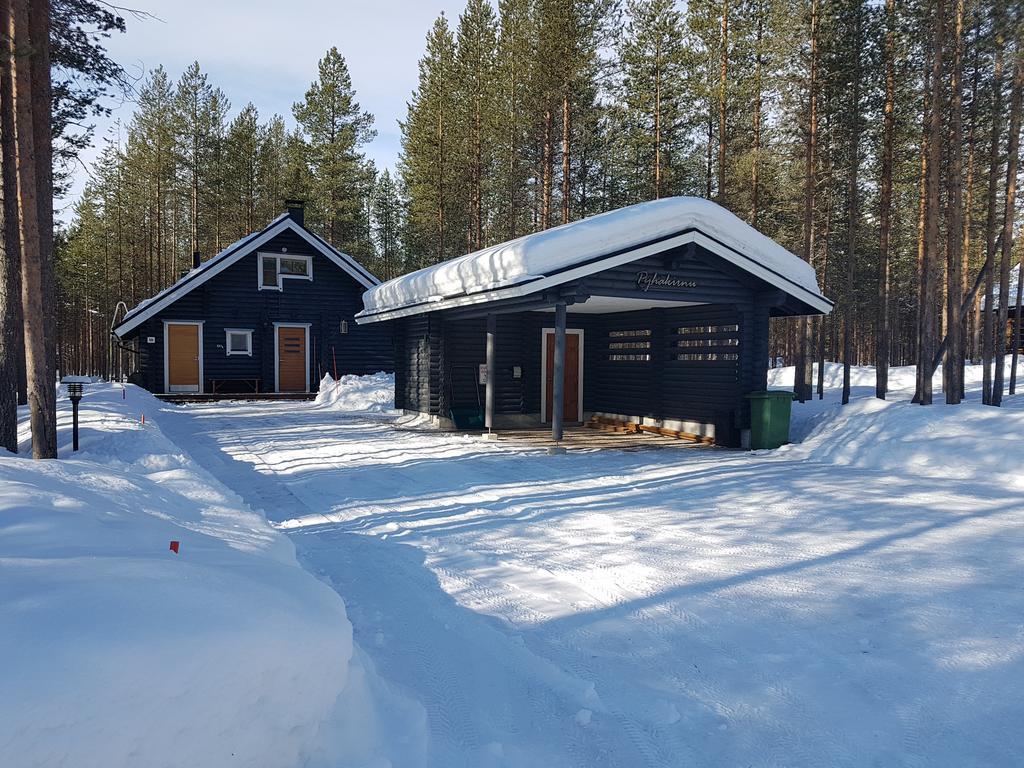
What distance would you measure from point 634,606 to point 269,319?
23246 mm

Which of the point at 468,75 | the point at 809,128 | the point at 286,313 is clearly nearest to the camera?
the point at 809,128

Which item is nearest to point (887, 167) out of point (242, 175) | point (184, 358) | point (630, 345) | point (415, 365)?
point (630, 345)

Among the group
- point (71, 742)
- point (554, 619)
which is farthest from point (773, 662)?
point (71, 742)

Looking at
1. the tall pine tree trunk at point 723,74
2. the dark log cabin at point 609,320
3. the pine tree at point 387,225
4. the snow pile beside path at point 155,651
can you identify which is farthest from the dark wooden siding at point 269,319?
the pine tree at point 387,225

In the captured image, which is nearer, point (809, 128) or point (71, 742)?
point (71, 742)

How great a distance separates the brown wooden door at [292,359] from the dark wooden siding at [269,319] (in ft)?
1.06

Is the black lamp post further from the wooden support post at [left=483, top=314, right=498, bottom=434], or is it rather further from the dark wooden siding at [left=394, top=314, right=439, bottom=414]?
the dark wooden siding at [left=394, top=314, right=439, bottom=414]

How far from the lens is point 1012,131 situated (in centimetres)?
1575

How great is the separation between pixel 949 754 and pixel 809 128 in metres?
19.4

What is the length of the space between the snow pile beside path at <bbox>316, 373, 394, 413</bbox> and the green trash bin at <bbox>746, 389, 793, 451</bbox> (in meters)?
11.2

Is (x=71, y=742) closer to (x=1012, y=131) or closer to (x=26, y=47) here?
(x=26, y=47)

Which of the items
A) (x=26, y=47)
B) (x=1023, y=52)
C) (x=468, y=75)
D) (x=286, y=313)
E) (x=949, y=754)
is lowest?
(x=949, y=754)

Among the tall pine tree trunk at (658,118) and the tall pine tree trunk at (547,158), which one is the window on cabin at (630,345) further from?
the tall pine tree trunk at (658,118)

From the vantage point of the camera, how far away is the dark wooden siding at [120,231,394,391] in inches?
937
